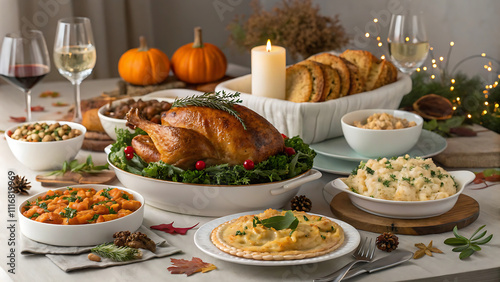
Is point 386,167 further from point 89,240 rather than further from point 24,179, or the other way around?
point 24,179

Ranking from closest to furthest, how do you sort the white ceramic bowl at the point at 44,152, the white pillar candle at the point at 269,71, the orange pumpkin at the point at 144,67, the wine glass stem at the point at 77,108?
the white ceramic bowl at the point at 44,152
the white pillar candle at the point at 269,71
the wine glass stem at the point at 77,108
the orange pumpkin at the point at 144,67

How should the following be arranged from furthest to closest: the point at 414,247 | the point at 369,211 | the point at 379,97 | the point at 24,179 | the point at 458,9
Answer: the point at 458,9, the point at 379,97, the point at 24,179, the point at 369,211, the point at 414,247

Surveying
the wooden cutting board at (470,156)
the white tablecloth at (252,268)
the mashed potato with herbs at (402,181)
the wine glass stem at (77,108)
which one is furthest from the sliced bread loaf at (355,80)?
the wine glass stem at (77,108)

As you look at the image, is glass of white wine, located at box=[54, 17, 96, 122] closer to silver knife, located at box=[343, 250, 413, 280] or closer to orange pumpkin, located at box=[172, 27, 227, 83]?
orange pumpkin, located at box=[172, 27, 227, 83]

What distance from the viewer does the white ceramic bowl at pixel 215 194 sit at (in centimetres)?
176

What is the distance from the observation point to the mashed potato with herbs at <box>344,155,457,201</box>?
5.66ft

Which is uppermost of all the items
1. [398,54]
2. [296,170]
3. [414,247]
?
[398,54]

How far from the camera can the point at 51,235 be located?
1.60 metres

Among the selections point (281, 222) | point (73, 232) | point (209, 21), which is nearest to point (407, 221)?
point (281, 222)

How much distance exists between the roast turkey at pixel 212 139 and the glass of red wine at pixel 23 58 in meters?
0.84

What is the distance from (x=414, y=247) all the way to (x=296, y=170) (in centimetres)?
42

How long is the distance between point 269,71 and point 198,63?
1.14 m

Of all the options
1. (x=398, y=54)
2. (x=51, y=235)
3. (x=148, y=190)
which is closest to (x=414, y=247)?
(x=148, y=190)

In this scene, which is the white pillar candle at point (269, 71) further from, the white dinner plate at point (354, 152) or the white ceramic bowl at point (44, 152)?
the white ceramic bowl at point (44, 152)
